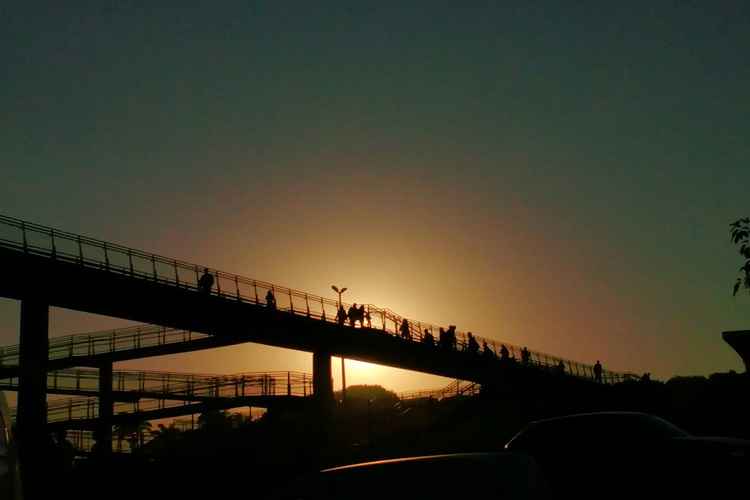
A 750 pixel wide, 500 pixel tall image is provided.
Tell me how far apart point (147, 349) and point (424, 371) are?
19026mm

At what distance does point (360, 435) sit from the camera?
166ft

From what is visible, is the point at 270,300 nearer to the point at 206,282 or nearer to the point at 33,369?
the point at 206,282

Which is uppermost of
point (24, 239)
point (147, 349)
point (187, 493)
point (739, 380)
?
point (24, 239)

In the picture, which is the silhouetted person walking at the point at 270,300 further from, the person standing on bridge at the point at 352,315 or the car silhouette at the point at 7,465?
the car silhouette at the point at 7,465

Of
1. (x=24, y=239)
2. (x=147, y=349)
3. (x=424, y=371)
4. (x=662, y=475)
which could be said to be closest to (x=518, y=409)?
(x=424, y=371)

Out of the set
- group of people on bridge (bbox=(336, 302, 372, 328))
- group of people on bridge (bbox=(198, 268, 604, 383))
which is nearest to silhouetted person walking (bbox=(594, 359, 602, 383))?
group of people on bridge (bbox=(198, 268, 604, 383))

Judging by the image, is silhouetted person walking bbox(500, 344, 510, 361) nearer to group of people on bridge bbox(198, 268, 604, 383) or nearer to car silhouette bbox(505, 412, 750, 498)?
group of people on bridge bbox(198, 268, 604, 383)

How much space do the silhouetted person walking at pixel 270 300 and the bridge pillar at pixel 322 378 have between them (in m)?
4.86

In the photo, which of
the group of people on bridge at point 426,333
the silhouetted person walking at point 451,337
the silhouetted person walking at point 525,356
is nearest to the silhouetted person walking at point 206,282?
the group of people on bridge at point 426,333

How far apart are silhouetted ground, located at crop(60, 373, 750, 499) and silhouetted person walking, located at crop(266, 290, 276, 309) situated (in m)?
5.94

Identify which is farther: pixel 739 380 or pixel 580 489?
pixel 739 380

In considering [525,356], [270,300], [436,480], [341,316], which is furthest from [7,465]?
[525,356]

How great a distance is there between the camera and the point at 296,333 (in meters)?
42.8

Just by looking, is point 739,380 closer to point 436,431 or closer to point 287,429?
point 436,431
